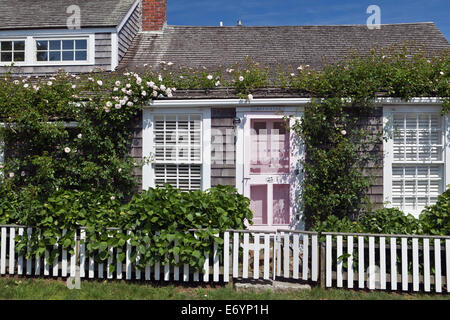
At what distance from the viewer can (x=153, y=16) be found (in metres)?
10.4

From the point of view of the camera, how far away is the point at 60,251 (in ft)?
17.1

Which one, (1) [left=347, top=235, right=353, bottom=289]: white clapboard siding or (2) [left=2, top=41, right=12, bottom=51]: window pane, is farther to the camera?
(2) [left=2, top=41, right=12, bottom=51]: window pane

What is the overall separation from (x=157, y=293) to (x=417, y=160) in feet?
17.8

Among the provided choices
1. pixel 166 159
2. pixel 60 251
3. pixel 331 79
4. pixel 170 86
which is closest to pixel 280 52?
pixel 331 79

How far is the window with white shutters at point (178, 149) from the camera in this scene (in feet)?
22.5

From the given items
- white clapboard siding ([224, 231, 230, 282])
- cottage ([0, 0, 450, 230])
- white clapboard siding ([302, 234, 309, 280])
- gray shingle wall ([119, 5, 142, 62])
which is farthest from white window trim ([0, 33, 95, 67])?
white clapboard siding ([302, 234, 309, 280])

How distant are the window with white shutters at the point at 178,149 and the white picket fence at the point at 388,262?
3.12 metres

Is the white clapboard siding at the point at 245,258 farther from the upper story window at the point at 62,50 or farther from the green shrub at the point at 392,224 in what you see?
the upper story window at the point at 62,50

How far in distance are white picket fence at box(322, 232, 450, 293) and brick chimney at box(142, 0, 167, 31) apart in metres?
8.50

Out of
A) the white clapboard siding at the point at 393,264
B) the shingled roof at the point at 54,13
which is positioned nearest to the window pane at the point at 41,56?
the shingled roof at the point at 54,13

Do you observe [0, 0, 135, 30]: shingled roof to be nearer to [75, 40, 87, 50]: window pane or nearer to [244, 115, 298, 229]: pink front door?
[75, 40, 87, 50]: window pane

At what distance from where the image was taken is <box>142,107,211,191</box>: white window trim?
22.0 ft

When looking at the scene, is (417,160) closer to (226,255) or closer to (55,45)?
(226,255)

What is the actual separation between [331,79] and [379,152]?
1.72m
